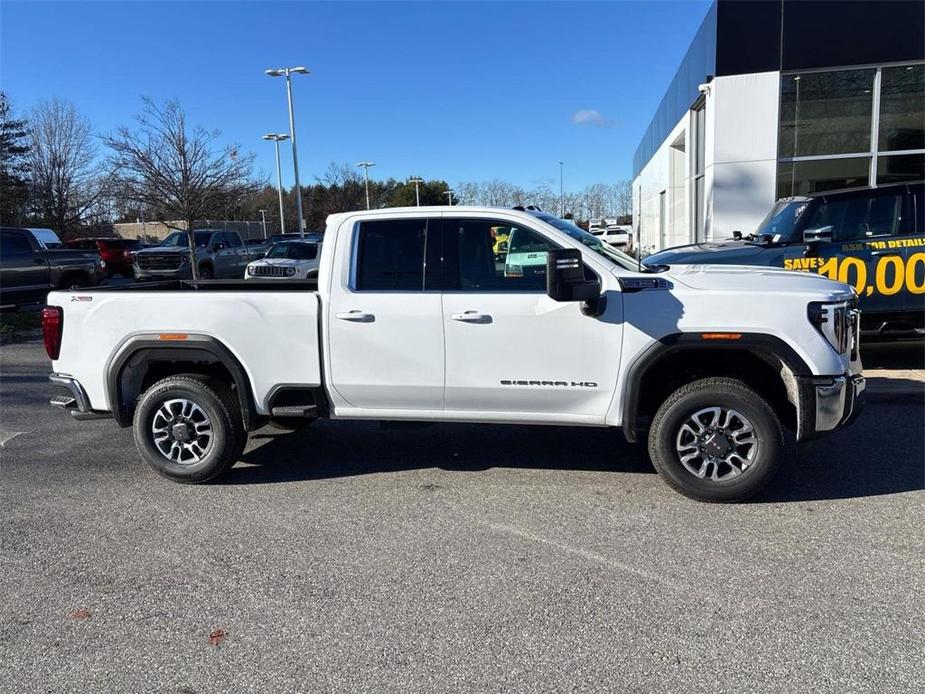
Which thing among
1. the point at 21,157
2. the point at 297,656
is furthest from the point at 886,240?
the point at 21,157

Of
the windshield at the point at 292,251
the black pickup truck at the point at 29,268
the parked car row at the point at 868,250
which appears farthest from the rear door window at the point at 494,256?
the windshield at the point at 292,251

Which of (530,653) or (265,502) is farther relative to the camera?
(265,502)

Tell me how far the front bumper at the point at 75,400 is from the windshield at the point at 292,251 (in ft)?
55.3

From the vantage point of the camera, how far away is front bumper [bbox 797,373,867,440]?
4.34 meters

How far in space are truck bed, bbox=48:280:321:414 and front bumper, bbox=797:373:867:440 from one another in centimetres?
327

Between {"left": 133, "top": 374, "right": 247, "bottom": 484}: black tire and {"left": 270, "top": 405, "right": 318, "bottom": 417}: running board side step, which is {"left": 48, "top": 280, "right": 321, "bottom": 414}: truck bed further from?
{"left": 133, "top": 374, "right": 247, "bottom": 484}: black tire

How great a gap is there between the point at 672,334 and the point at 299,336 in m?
2.57

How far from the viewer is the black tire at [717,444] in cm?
440

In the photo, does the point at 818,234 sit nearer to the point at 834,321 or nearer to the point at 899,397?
the point at 899,397

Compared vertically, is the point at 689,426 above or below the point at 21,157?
below

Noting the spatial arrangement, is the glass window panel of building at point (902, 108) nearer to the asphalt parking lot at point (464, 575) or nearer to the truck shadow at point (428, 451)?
the asphalt parking lot at point (464, 575)

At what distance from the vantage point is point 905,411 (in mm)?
6547

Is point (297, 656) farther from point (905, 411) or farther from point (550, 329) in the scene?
point (905, 411)

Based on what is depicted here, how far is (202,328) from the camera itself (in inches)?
197
